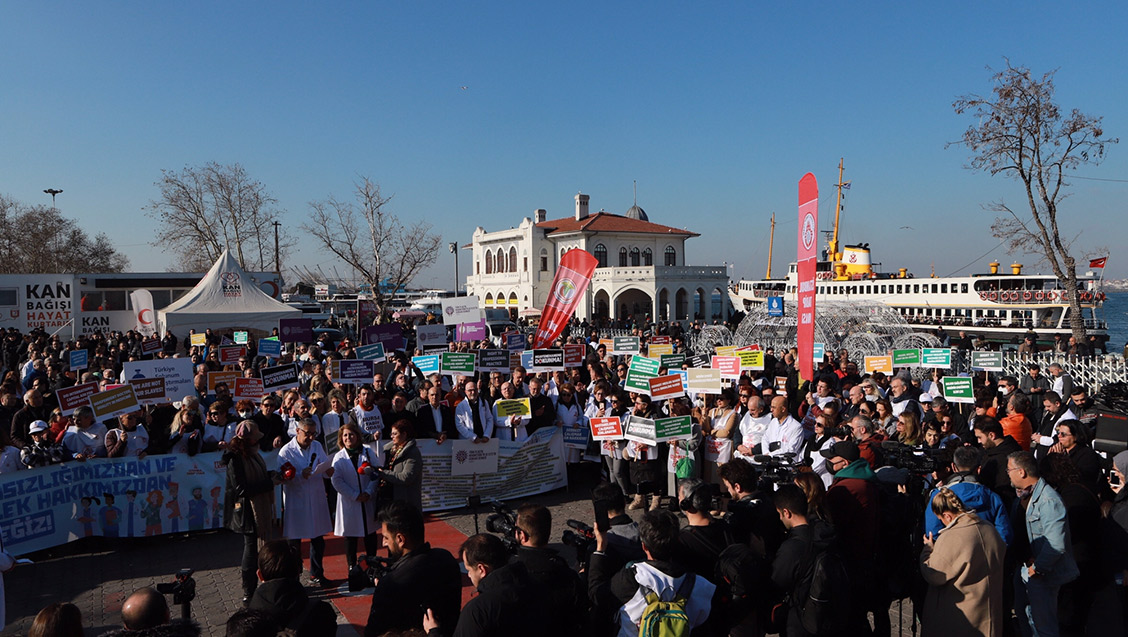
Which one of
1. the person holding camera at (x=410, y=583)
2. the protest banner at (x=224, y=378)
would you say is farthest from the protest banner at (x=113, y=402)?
the person holding camera at (x=410, y=583)

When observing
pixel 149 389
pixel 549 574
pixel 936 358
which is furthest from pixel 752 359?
pixel 549 574

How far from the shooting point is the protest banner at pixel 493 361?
12406 mm

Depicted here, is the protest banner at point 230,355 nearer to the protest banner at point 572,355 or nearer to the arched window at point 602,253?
the protest banner at point 572,355

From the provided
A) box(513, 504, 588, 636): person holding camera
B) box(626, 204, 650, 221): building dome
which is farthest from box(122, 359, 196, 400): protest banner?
box(626, 204, 650, 221): building dome

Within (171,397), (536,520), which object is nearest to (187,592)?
(536,520)

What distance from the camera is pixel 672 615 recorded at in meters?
3.47

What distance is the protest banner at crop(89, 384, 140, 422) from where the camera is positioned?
8047mm

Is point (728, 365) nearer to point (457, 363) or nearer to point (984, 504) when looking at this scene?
point (457, 363)

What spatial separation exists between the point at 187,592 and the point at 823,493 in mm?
3867

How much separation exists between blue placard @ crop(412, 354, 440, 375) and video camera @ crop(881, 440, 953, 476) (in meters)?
7.58

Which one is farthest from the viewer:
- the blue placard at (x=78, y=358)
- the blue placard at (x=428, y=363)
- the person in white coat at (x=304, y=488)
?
the blue placard at (x=78, y=358)

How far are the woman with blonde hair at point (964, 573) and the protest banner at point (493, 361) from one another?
28.6 ft

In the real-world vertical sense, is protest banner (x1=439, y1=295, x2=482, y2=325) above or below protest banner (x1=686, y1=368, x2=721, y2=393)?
above

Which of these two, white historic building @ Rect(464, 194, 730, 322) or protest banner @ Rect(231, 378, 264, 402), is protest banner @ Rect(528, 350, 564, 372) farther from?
white historic building @ Rect(464, 194, 730, 322)
